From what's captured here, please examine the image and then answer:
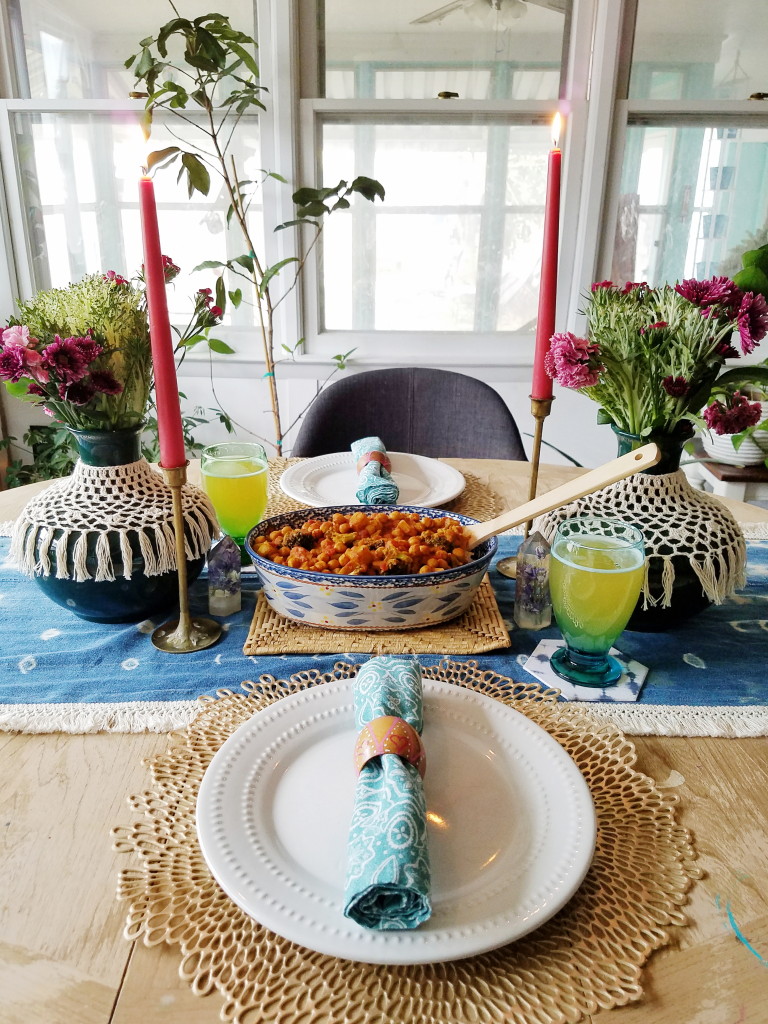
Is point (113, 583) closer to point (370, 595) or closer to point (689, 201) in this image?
point (370, 595)

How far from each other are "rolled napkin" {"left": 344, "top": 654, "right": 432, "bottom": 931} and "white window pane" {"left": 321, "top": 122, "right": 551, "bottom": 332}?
7.61 ft

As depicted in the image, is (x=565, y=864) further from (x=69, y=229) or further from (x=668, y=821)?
(x=69, y=229)

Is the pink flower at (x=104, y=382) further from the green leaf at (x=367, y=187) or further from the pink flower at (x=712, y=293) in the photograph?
the green leaf at (x=367, y=187)

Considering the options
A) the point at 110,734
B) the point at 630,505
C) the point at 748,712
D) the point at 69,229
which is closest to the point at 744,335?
the point at 630,505

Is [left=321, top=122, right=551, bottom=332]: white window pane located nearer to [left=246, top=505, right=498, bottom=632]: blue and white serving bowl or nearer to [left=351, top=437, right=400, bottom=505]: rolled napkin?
[left=351, top=437, right=400, bottom=505]: rolled napkin

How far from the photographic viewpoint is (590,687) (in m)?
0.75

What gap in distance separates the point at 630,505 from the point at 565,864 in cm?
48

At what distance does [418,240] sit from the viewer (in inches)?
103

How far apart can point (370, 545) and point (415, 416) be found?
961 mm

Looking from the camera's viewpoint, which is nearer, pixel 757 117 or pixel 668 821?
pixel 668 821

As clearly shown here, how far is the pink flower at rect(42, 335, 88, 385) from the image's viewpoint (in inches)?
28.6

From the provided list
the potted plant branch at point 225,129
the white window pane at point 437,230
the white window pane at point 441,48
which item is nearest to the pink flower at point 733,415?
the potted plant branch at point 225,129

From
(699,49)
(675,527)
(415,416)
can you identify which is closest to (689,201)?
(699,49)

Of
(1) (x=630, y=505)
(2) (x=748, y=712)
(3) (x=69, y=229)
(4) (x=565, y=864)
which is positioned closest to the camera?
Answer: (4) (x=565, y=864)
